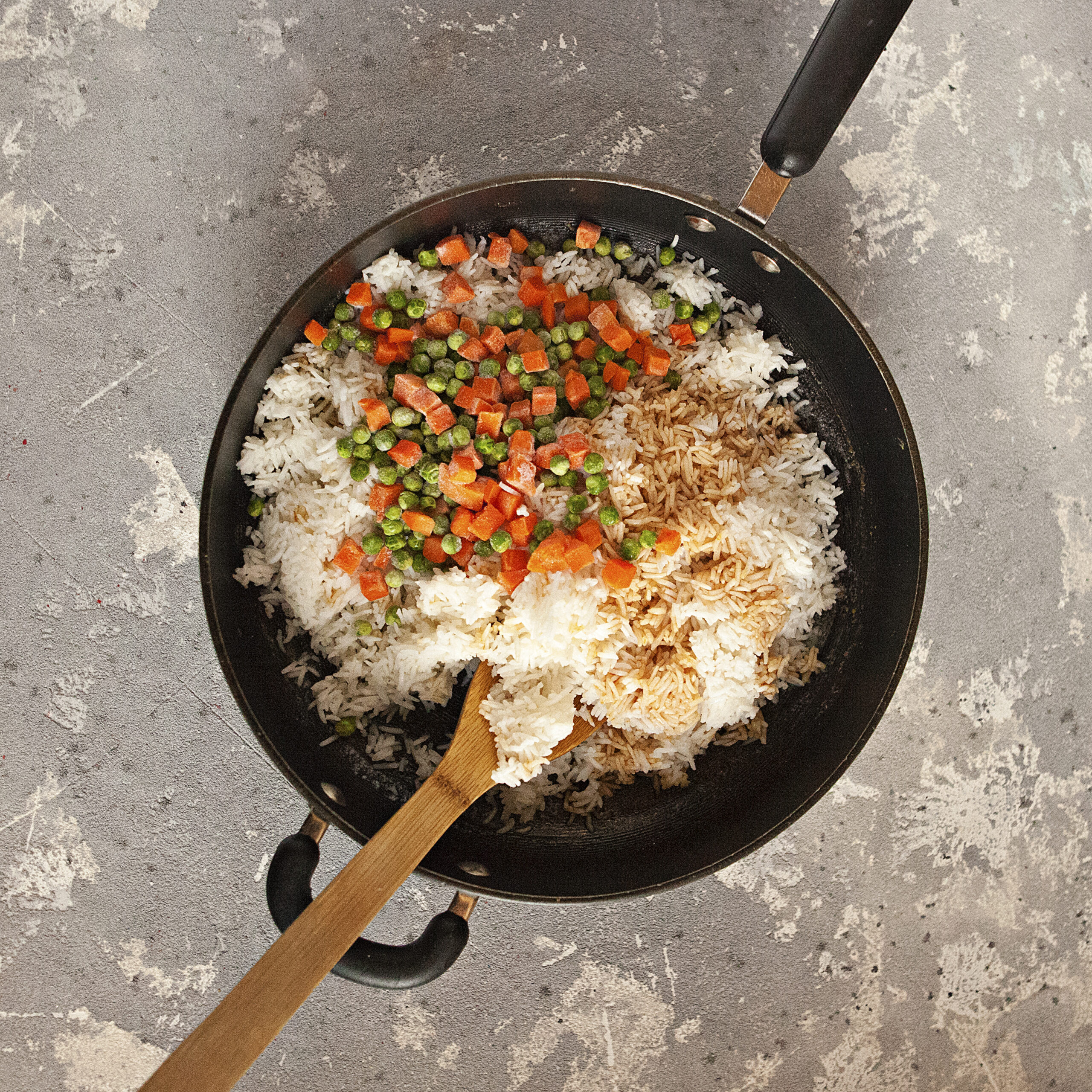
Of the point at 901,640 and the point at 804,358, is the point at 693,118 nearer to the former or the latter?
the point at 804,358

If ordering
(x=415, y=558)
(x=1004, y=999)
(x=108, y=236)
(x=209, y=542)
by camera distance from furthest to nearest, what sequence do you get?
(x=1004, y=999) < (x=108, y=236) < (x=415, y=558) < (x=209, y=542)

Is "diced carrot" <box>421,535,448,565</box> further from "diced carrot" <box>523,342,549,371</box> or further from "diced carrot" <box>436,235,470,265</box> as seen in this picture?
"diced carrot" <box>436,235,470,265</box>

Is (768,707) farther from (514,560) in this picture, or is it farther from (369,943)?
(369,943)

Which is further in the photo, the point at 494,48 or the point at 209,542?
the point at 494,48

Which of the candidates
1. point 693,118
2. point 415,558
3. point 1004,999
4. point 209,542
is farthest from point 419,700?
point 1004,999

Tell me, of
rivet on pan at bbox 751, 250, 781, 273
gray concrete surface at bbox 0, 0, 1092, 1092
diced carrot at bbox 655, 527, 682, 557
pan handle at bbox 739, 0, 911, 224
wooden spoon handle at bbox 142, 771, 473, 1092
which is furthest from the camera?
gray concrete surface at bbox 0, 0, 1092, 1092

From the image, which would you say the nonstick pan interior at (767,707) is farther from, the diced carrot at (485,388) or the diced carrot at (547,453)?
the diced carrot at (547,453)

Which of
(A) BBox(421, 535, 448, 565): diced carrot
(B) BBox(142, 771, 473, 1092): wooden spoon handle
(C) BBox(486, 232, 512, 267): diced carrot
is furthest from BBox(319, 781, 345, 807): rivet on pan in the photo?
(C) BBox(486, 232, 512, 267): diced carrot

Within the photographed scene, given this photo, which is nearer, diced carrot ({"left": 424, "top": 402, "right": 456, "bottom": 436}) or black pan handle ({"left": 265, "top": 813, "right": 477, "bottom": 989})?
black pan handle ({"left": 265, "top": 813, "right": 477, "bottom": 989})
